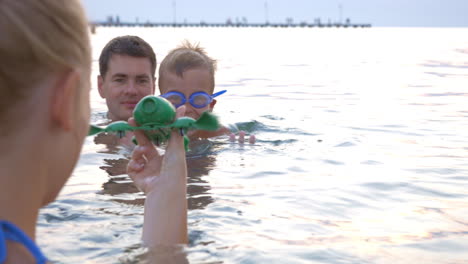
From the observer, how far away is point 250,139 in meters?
6.59

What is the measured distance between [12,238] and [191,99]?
472cm

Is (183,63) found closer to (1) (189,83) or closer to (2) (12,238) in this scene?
(1) (189,83)

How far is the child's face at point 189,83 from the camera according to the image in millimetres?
6250

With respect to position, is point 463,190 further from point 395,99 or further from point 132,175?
point 395,99

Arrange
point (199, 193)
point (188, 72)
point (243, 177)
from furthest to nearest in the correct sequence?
point (188, 72), point (243, 177), point (199, 193)

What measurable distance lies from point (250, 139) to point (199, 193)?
2.34m

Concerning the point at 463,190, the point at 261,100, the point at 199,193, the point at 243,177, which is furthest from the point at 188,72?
the point at 261,100

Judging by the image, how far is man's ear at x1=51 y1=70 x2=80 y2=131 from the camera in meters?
1.51

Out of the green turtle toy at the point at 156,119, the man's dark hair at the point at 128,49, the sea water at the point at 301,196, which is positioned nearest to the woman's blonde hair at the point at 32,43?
the green turtle toy at the point at 156,119

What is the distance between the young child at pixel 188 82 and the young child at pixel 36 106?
4460 millimetres

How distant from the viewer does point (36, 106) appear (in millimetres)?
1482

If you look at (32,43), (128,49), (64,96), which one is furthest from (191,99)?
(32,43)

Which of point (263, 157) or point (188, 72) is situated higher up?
point (188, 72)

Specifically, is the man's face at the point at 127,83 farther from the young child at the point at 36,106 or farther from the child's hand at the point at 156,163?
the young child at the point at 36,106
